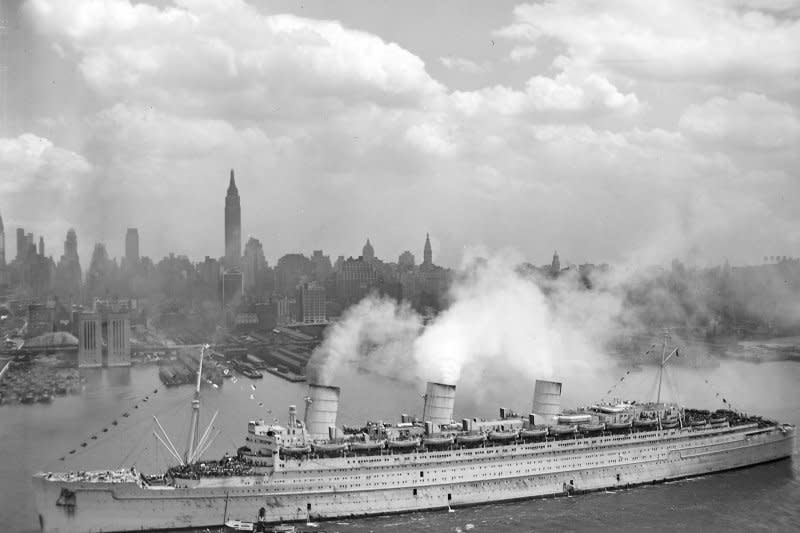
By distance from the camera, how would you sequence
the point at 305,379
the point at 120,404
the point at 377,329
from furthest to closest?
the point at 377,329 → the point at 305,379 → the point at 120,404

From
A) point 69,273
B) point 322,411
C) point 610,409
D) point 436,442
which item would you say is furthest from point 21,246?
point 610,409

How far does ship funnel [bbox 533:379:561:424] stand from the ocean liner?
2cm

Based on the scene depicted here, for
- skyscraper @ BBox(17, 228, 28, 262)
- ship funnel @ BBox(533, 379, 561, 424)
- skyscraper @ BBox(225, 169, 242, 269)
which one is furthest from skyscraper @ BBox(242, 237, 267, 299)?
ship funnel @ BBox(533, 379, 561, 424)

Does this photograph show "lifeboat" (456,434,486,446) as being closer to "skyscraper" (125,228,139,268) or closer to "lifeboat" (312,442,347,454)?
"lifeboat" (312,442,347,454)

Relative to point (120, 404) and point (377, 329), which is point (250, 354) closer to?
point (377, 329)

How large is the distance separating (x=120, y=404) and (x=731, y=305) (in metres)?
23.4

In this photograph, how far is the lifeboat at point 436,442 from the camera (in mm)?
15828

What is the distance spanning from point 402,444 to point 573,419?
370cm

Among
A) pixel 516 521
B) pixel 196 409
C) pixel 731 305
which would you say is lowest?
pixel 516 521

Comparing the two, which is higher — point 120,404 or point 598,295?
point 598,295

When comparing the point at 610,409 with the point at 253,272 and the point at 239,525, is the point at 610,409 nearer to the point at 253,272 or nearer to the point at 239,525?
the point at 239,525

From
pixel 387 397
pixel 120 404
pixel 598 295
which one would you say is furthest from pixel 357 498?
pixel 598 295

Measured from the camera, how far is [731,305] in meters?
35.4

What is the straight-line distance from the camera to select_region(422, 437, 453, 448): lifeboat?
15828 mm
